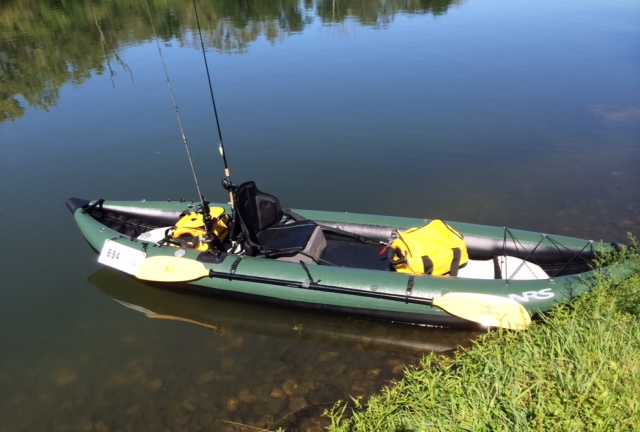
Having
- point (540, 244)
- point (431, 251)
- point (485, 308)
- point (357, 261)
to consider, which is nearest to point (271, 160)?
point (357, 261)

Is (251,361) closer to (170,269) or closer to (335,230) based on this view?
(170,269)

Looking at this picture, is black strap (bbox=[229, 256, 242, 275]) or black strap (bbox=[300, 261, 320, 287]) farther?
black strap (bbox=[229, 256, 242, 275])

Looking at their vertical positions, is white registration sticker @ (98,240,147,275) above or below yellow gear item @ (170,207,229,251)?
below

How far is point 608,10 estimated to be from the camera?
66.2 ft

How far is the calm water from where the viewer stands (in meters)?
5.19

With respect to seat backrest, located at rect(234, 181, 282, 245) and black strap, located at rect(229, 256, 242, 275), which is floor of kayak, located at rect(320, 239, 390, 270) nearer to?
seat backrest, located at rect(234, 181, 282, 245)

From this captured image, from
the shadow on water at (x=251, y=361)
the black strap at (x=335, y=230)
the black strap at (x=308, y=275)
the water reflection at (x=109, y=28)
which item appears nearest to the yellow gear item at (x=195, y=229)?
the shadow on water at (x=251, y=361)

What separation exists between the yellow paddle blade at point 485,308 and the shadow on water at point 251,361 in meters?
0.44

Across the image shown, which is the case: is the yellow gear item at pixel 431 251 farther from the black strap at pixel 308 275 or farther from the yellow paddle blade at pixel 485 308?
the black strap at pixel 308 275

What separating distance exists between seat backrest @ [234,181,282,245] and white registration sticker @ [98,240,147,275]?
1.44 metres

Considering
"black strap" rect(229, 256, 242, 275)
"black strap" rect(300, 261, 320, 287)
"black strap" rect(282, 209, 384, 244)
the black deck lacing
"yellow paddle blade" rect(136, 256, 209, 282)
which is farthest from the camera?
"black strap" rect(282, 209, 384, 244)

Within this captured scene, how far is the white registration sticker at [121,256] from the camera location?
20.2 ft

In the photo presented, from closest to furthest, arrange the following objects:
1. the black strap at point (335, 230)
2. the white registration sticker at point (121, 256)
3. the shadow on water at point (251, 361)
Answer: the shadow on water at point (251, 361) → the white registration sticker at point (121, 256) → the black strap at point (335, 230)

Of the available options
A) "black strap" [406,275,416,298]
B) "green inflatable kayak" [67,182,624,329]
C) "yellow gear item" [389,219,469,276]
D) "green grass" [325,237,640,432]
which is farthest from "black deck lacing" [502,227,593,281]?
"black strap" [406,275,416,298]
